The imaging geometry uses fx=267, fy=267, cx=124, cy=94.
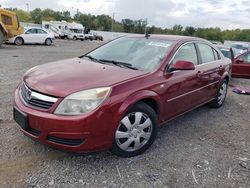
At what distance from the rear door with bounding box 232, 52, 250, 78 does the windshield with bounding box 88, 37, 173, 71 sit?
5767 mm

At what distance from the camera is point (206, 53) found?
5.08m

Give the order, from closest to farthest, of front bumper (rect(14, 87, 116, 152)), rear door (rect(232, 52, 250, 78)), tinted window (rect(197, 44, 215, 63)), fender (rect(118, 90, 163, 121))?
front bumper (rect(14, 87, 116, 152)) → fender (rect(118, 90, 163, 121)) → tinted window (rect(197, 44, 215, 63)) → rear door (rect(232, 52, 250, 78))

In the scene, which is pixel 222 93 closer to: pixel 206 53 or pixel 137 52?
pixel 206 53

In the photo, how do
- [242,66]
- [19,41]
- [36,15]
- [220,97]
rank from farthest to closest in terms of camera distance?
[36,15] → [19,41] → [242,66] → [220,97]

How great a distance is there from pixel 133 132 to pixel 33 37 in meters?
19.7

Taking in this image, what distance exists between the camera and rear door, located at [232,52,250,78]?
892 cm

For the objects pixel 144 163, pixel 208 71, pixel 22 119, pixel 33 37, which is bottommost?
pixel 33 37

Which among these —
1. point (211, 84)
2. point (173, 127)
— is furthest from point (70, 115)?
point (211, 84)

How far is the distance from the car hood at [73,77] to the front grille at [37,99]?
51 mm

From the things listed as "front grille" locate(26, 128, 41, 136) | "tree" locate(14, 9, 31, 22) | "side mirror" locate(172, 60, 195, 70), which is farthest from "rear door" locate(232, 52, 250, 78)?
"tree" locate(14, 9, 31, 22)

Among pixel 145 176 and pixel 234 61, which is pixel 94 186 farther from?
pixel 234 61

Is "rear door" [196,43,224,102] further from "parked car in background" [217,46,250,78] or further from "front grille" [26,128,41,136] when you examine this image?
"parked car in background" [217,46,250,78]

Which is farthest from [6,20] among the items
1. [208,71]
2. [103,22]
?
[103,22]

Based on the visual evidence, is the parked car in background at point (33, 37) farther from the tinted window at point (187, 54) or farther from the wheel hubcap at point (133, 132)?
the wheel hubcap at point (133, 132)
